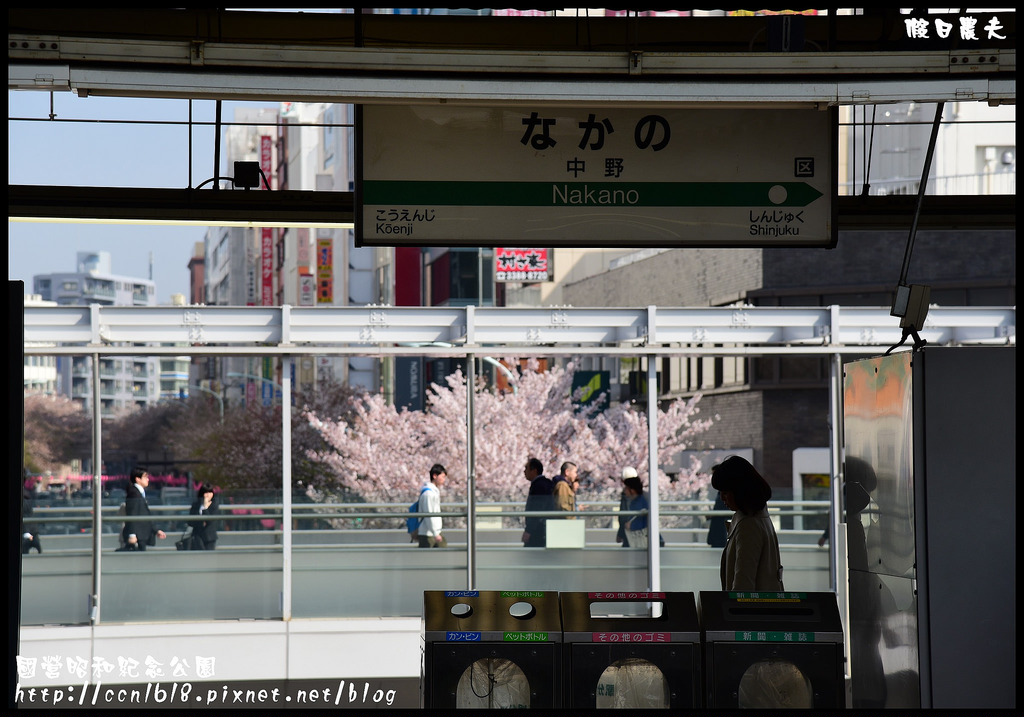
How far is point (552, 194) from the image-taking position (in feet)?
15.6

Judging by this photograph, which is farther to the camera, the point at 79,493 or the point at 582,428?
the point at 582,428

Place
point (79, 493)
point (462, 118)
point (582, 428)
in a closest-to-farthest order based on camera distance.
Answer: point (462, 118) → point (79, 493) → point (582, 428)

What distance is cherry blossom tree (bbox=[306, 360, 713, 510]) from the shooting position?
1203 inches

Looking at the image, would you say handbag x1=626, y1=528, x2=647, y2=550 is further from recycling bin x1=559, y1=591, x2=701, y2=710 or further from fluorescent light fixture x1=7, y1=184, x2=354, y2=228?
recycling bin x1=559, y1=591, x2=701, y2=710

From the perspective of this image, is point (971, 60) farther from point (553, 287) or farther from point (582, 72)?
point (553, 287)

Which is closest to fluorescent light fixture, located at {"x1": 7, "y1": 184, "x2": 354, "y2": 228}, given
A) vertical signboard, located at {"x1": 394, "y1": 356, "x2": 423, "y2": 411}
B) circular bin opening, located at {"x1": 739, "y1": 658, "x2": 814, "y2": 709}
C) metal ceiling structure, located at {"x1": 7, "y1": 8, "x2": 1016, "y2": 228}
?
metal ceiling structure, located at {"x1": 7, "y1": 8, "x2": 1016, "y2": 228}

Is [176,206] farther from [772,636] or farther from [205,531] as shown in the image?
[205,531]

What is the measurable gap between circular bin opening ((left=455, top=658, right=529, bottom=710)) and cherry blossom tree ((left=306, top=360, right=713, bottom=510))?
25986 millimetres

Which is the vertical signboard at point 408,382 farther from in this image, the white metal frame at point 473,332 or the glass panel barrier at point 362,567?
the white metal frame at point 473,332

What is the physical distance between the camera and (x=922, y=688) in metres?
4.05

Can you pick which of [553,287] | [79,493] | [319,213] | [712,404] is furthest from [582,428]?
[319,213]

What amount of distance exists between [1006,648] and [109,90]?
3110 mm

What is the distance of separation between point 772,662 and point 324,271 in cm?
5384

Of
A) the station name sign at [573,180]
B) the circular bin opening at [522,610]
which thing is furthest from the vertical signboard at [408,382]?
the circular bin opening at [522,610]
